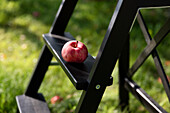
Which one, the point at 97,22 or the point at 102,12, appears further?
the point at 102,12

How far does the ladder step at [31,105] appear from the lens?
150 cm

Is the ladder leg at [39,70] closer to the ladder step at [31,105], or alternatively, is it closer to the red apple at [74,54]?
the ladder step at [31,105]

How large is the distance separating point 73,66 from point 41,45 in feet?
6.62

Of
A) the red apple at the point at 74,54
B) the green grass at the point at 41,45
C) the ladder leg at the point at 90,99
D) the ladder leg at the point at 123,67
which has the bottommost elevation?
the green grass at the point at 41,45

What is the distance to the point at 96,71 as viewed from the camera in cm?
97

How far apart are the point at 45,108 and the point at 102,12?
276cm

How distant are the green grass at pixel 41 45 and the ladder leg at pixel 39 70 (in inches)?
12.9

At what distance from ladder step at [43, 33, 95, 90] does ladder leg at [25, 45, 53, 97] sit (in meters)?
0.15

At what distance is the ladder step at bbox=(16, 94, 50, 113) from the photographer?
150 cm

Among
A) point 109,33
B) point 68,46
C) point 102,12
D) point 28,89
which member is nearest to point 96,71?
point 109,33

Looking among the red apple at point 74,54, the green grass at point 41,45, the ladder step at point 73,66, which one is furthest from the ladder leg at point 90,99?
the green grass at point 41,45

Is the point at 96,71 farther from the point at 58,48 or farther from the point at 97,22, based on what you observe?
the point at 97,22

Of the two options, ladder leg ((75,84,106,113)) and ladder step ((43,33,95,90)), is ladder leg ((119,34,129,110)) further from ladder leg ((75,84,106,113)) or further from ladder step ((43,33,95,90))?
ladder leg ((75,84,106,113))

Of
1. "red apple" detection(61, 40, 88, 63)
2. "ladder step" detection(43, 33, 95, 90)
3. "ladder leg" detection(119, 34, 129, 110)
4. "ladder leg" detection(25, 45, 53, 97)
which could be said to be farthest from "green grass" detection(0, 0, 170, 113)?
"red apple" detection(61, 40, 88, 63)
